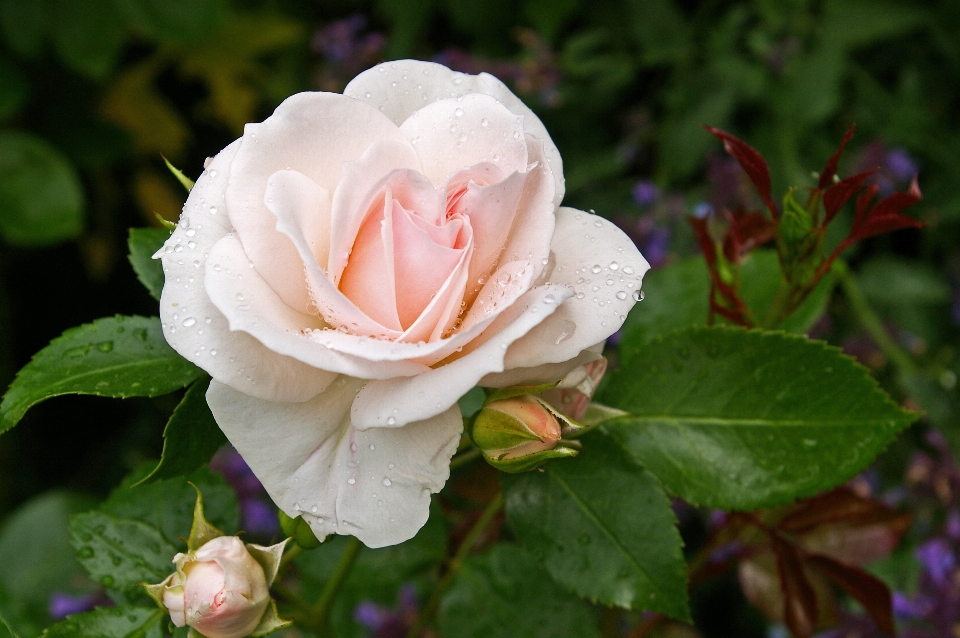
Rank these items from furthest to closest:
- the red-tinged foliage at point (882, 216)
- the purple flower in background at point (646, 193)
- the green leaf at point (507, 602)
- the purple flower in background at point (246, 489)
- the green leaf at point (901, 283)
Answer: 1. the green leaf at point (901, 283)
2. the purple flower in background at point (646, 193)
3. the purple flower in background at point (246, 489)
4. the green leaf at point (507, 602)
5. the red-tinged foliage at point (882, 216)

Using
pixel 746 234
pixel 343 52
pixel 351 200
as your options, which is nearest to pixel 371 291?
pixel 351 200

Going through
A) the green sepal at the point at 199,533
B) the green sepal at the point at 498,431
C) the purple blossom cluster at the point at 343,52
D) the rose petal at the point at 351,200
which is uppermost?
the rose petal at the point at 351,200

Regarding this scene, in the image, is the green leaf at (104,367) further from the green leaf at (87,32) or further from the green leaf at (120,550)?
the green leaf at (87,32)

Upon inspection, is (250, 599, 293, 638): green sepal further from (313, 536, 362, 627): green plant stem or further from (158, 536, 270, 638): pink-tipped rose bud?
(313, 536, 362, 627): green plant stem

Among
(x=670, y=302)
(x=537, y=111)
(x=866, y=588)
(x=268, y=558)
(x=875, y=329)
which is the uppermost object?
(x=268, y=558)

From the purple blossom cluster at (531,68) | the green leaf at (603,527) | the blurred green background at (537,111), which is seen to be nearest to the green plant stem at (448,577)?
the green leaf at (603,527)

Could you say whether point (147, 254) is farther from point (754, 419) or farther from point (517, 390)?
point (754, 419)

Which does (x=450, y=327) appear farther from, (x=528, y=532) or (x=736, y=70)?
(x=736, y=70)
